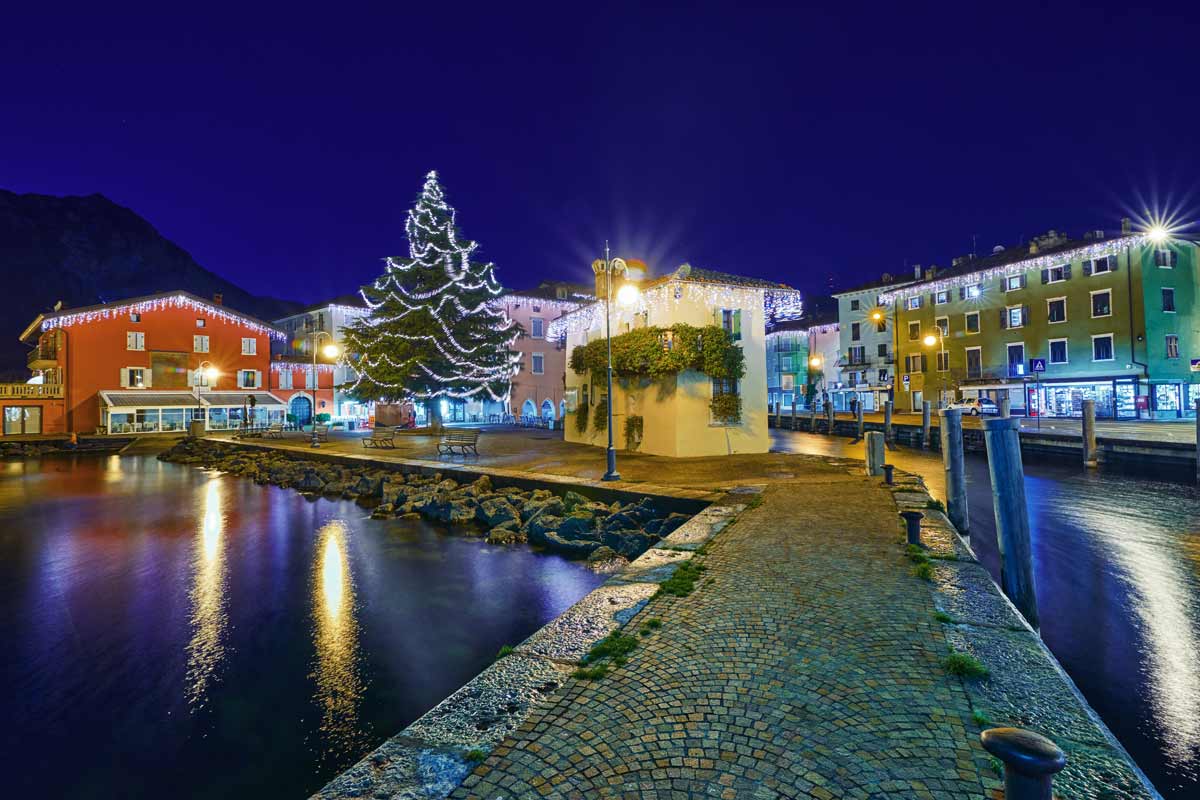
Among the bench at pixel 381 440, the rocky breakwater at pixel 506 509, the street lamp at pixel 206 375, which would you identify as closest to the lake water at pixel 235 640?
the rocky breakwater at pixel 506 509

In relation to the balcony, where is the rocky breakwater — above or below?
below

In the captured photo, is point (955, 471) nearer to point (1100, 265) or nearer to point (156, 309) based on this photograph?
point (1100, 265)

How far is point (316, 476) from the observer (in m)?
21.2

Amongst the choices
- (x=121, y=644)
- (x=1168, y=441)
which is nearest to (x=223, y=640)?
(x=121, y=644)

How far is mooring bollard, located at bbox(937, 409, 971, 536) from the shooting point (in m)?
10.8

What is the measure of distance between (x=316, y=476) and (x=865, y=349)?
55.8 metres

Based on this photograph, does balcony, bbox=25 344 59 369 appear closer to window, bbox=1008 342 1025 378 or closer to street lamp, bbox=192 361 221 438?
street lamp, bbox=192 361 221 438

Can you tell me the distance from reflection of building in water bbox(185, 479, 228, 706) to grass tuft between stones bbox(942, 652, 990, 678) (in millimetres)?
7288

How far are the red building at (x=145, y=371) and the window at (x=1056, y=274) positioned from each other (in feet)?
199

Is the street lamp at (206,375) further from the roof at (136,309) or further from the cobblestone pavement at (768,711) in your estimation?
the cobblestone pavement at (768,711)

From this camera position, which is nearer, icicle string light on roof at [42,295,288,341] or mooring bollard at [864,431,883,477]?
mooring bollard at [864,431,883,477]

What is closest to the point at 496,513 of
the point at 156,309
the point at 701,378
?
the point at 701,378

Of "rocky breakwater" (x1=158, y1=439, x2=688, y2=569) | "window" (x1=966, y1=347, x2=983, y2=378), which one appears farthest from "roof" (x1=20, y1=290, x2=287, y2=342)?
"window" (x1=966, y1=347, x2=983, y2=378)

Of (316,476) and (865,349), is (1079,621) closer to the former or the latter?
(316,476)
